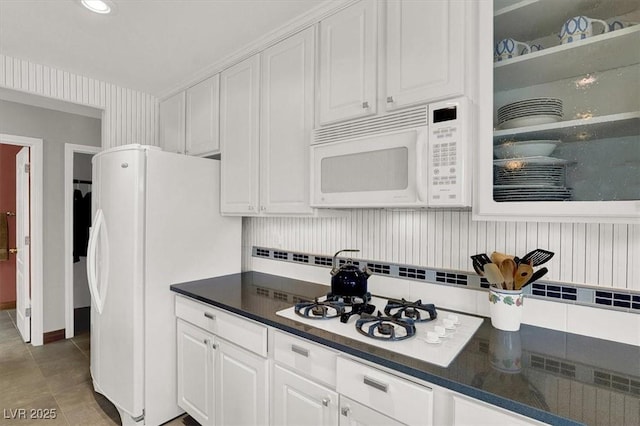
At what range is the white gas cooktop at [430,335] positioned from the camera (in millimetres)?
1097

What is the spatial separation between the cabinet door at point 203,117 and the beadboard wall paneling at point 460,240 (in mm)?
752

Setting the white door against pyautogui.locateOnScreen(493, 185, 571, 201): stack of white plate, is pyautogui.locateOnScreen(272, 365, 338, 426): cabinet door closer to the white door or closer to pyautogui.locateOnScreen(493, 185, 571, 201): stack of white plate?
pyautogui.locateOnScreen(493, 185, 571, 201): stack of white plate

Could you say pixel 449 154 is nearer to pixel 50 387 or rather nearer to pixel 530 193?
pixel 530 193

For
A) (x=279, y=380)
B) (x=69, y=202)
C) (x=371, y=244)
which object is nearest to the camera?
(x=279, y=380)

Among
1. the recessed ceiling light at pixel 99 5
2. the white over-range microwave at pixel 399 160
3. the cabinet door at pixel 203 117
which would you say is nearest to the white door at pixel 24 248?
the cabinet door at pixel 203 117

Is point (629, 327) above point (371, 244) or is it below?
below

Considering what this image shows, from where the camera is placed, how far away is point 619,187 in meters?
1.06

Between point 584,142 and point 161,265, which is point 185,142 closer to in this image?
point 161,265

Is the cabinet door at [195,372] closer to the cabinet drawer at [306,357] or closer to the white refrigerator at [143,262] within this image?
the white refrigerator at [143,262]

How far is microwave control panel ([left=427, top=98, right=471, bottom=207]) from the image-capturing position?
122 centimetres

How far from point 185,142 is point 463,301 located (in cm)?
225

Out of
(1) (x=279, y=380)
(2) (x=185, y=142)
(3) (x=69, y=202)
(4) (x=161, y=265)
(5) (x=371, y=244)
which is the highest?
(2) (x=185, y=142)

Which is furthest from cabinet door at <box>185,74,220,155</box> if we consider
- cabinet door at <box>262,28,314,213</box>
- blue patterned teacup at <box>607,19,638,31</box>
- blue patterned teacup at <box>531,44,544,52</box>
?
blue patterned teacup at <box>607,19,638,31</box>

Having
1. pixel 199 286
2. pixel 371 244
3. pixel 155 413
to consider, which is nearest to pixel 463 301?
pixel 371 244
